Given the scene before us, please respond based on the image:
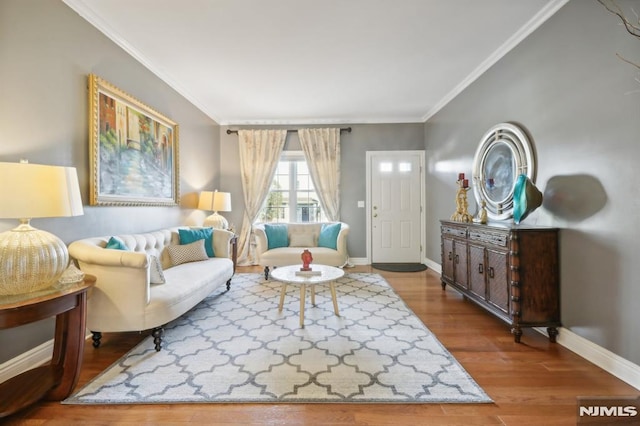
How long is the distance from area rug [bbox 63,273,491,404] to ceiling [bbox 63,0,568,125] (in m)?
2.69

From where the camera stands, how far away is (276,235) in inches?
170

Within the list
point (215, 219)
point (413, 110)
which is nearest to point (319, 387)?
point (215, 219)

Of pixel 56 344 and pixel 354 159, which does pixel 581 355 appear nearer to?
pixel 56 344

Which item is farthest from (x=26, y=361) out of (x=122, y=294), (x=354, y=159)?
(x=354, y=159)

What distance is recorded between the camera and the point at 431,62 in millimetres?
3137

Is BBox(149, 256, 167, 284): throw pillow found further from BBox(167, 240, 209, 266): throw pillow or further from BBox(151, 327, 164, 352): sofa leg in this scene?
BBox(167, 240, 209, 266): throw pillow

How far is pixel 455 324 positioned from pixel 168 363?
238 centimetres

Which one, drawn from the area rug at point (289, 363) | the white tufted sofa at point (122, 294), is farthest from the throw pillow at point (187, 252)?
the white tufted sofa at point (122, 294)

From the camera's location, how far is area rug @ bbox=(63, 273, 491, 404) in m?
1.60

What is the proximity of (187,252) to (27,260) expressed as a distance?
67.0 inches

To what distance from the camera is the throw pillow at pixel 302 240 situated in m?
4.33

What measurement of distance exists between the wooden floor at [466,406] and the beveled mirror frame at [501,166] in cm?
132

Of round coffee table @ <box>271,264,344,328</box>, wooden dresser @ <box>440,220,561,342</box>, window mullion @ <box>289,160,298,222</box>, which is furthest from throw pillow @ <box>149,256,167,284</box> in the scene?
window mullion @ <box>289,160,298,222</box>

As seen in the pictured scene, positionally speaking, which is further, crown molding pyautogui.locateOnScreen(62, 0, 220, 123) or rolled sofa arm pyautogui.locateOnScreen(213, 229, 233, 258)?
rolled sofa arm pyautogui.locateOnScreen(213, 229, 233, 258)
